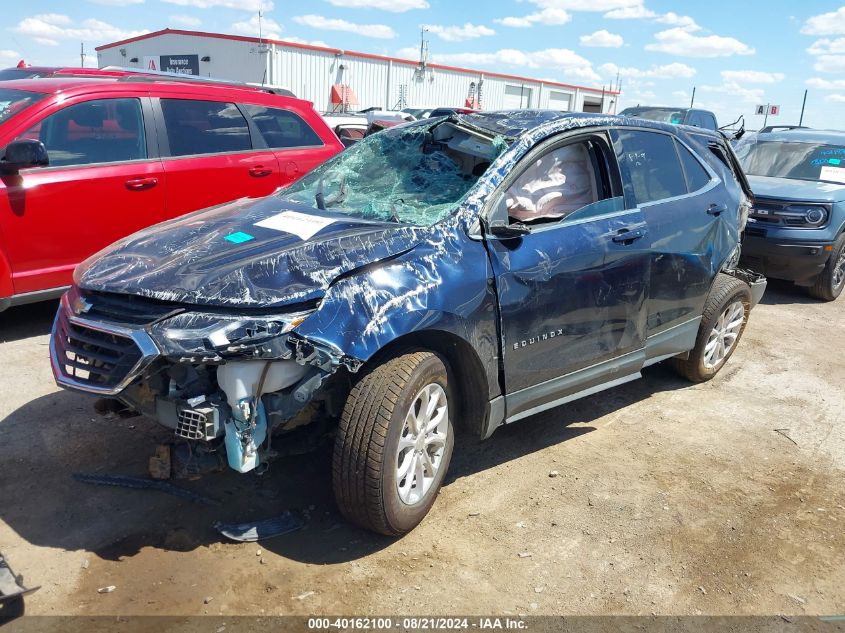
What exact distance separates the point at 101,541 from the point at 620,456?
2.74 m

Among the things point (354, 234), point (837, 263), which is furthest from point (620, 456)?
point (837, 263)

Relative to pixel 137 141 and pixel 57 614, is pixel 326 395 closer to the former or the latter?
pixel 57 614

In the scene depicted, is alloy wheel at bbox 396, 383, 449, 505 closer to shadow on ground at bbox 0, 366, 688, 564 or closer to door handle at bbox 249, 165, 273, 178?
shadow on ground at bbox 0, 366, 688, 564

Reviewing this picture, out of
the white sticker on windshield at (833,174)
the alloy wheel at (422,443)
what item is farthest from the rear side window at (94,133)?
the white sticker on windshield at (833,174)

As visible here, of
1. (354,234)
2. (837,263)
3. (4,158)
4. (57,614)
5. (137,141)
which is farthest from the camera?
(837,263)

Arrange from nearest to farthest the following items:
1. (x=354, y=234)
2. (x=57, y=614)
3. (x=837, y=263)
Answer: (x=57, y=614), (x=354, y=234), (x=837, y=263)

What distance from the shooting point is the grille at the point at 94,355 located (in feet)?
9.02

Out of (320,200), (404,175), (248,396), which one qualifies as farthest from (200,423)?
(404,175)

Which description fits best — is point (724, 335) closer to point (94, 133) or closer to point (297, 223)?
point (297, 223)

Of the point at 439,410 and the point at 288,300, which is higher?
the point at 288,300

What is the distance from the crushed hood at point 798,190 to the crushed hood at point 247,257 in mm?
6088

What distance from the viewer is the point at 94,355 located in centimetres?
288

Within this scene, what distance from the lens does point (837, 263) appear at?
7.91 metres

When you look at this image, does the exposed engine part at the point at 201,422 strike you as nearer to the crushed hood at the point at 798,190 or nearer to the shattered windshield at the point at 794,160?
the crushed hood at the point at 798,190
